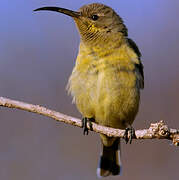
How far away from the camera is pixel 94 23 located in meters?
6.38

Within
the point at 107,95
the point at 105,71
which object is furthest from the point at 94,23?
the point at 107,95

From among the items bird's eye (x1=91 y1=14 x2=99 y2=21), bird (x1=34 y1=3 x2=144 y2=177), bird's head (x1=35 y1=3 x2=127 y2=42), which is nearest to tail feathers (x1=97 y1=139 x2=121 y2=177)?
bird (x1=34 y1=3 x2=144 y2=177)

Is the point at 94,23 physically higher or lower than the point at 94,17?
lower

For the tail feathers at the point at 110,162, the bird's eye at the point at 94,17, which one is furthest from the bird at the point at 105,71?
the tail feathers at the point at 110,162

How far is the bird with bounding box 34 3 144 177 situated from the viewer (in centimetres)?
594

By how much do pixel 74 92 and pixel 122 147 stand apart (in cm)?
211

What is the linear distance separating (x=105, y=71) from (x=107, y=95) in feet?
1.12

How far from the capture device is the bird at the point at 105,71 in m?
5.94

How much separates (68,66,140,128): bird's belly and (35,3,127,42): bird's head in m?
0.67

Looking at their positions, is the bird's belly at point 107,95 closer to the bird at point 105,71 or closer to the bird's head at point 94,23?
the bird at point 105,71

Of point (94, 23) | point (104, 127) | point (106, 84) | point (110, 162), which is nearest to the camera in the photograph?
point (104, 127)

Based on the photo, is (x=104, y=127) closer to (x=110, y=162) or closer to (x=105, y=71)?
(x=105, y=71)

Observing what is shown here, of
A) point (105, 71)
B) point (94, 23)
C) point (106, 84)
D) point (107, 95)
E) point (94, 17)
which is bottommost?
point (107, 95)

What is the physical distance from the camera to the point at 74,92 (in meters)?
6.23
